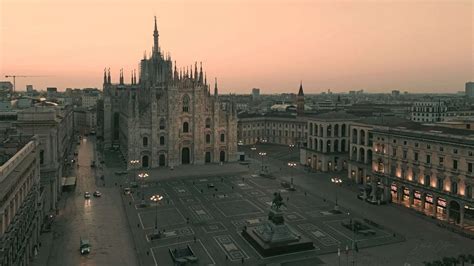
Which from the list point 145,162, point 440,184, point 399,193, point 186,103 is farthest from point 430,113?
point 145,162

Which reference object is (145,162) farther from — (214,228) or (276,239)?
(276,239)

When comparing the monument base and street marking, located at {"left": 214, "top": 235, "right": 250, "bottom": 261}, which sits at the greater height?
the monument base

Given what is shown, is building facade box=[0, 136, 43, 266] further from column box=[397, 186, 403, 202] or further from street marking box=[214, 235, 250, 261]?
column box=[397, 186, 403, 202]

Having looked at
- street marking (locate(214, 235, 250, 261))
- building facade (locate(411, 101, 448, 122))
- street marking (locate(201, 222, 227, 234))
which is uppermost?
building facade (locate(411, 101, 448, 122))

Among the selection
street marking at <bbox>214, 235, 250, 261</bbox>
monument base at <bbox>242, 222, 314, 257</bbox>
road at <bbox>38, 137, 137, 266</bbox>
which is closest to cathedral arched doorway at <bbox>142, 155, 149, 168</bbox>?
road at <bbox>38, 137, 137, 266</bbox>

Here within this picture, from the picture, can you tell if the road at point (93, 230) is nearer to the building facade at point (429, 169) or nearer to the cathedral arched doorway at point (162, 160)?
the cathedral arched doorway at point (162, 160)

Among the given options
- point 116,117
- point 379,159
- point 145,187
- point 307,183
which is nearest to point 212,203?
point 145,187

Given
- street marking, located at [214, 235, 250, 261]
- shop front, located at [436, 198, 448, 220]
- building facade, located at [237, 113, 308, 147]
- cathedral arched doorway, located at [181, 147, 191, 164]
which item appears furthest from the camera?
building facade, located at [237, 113, 308, 147]
